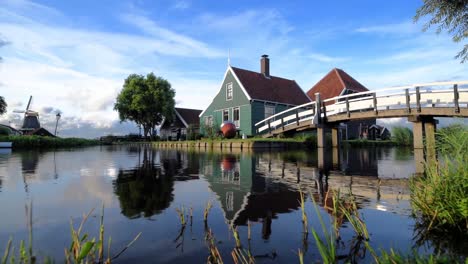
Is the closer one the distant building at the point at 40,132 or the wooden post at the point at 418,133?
the wooden post at the point at 418,133

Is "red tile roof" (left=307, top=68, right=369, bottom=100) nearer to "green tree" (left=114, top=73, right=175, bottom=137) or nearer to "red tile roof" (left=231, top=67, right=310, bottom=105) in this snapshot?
"red tile roof" (left=231, top=67, right=310, bottom=105)

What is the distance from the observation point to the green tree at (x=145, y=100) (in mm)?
43656

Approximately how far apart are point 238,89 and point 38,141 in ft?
67.4

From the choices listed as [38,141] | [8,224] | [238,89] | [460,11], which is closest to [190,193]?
[8,224]

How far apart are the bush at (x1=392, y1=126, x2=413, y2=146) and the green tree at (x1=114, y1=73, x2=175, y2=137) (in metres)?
29.9

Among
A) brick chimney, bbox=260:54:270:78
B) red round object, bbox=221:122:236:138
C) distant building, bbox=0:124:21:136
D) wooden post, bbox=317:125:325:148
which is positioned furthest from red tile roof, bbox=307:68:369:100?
distant building, bbox=0:124:21:136

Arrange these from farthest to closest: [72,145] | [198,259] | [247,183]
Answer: [72,145]
[247,183]
[198,259]

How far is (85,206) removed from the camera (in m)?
4.54

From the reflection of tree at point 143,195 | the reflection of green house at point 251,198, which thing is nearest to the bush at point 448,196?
the reflection of green house at point 251,198

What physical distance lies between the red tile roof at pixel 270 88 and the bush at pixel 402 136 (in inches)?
394

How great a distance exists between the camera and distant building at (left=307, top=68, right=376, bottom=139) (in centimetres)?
3441

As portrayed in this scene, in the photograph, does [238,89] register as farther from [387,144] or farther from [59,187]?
[59,187]

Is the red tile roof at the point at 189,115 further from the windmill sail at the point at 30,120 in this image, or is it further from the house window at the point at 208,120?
the windmill sail at the point at 30,120

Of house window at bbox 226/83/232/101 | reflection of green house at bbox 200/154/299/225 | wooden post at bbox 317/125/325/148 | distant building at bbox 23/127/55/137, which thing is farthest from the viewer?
distant building at bbox 23/127/55/137
